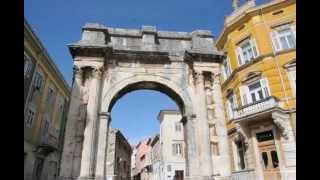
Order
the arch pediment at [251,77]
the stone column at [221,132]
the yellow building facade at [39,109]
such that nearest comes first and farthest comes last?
the stone column at [221,132]
the arch pediment at [251,77]
the yellow building facade at [39,109]

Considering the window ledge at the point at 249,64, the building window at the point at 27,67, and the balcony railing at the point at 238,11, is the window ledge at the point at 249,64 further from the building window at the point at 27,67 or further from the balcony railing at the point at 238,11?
the building window at the point at 27,67

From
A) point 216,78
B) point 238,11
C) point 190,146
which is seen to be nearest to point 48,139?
point 190,146

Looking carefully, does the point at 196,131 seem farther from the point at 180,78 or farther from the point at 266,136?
the point at 266,136

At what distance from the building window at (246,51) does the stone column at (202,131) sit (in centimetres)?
758

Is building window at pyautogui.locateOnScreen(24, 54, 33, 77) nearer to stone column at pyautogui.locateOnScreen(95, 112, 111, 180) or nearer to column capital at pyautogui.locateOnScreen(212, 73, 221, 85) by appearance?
stone column at pyautogui.locateOnScreen(95, 112, 111, 180)

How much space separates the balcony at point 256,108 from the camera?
14711 mm

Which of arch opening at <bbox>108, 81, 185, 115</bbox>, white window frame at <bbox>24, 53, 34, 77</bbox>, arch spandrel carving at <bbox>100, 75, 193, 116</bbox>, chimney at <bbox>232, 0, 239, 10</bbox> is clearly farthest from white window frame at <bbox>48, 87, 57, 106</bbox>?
chimney at <bbox>232, 0, 239, 10</bbox>

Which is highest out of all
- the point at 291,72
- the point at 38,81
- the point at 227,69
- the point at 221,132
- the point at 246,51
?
the point at 246,51

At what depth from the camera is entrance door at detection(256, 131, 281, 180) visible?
14438 millimetres

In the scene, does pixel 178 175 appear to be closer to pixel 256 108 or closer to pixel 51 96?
pixel 51 96

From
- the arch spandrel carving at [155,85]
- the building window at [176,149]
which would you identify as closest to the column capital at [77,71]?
the arch spandrel carving at [155,85]

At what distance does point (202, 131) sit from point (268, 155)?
21.7ft

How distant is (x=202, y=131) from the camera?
10727mm

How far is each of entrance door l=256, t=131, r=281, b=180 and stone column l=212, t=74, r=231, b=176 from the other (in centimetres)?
543
